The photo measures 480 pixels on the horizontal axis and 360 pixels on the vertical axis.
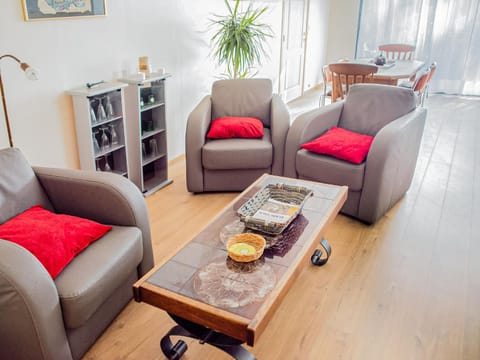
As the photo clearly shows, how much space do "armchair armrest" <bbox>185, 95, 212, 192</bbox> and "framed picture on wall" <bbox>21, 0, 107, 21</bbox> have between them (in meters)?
0.99

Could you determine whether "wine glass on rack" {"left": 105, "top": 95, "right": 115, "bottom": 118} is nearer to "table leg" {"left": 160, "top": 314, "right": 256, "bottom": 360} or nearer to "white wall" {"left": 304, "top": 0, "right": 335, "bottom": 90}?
"table leg" {"left": 160, "top": 314, "right": 256, "bottom": 360}

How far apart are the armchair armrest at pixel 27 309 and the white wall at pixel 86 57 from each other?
1.28 metres

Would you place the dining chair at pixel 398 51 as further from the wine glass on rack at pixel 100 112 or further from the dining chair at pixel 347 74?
the wine glass on rack at pixel 100 112

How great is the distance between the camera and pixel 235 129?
3430 millimetres

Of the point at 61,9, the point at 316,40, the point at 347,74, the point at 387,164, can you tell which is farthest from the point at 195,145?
the point at 316,40

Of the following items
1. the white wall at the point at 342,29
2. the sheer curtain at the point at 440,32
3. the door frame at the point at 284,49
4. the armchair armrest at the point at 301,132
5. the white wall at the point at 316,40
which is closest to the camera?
the armchair armrest at the point at 301,132

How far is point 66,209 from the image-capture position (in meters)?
2.20

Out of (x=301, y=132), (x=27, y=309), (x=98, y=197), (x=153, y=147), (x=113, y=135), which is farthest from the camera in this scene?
(x=153, y=147)

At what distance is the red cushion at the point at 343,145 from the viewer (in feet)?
9.70

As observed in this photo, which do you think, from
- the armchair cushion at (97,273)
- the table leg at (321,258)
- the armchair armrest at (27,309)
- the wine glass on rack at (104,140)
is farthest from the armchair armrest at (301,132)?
the armchair armrest at (27,309)

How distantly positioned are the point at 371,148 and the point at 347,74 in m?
1.89

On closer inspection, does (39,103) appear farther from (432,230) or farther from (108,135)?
(432,230)

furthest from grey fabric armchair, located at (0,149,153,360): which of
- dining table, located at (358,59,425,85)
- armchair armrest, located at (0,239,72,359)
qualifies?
dining table, located at (358,59,425,85)

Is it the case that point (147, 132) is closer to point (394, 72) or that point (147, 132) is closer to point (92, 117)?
point (92, 117)
